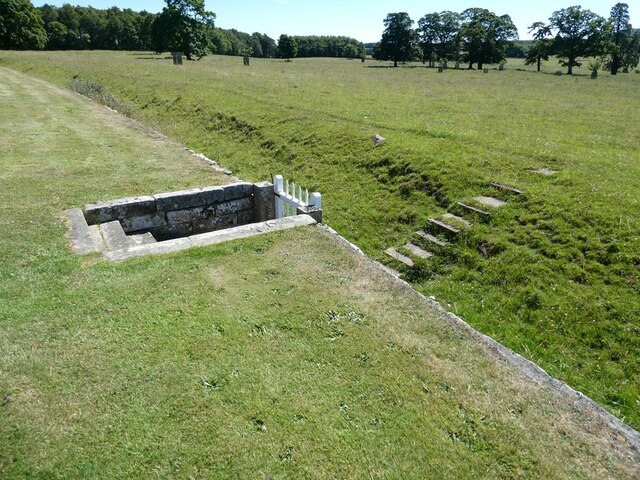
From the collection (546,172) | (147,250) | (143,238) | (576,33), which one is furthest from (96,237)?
(576,33)

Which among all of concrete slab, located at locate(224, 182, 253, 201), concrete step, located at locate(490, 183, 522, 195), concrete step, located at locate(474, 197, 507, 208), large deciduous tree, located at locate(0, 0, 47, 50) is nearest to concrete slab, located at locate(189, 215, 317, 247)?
concrete slab, located at locate(224, 182, 253, 201)

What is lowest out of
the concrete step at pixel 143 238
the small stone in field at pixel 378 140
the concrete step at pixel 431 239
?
the concrete step at pixel 431 239

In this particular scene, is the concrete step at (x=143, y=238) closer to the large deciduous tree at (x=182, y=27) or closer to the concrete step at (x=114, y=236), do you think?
the concrete step at (x=114, y=236)

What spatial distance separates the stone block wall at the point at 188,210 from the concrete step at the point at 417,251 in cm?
325

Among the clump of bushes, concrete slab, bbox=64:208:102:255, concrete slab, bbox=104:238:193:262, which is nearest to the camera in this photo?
concrete slab, bbox=104:238:193:262

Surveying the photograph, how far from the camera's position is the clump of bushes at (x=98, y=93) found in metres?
23.1

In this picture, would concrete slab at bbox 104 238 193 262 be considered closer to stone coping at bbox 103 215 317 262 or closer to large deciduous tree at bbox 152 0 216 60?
stone coping at bbox 103 215 317 262

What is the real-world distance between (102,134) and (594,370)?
55.3 feet

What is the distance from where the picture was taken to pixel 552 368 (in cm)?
616

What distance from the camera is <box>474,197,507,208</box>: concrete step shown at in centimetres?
960

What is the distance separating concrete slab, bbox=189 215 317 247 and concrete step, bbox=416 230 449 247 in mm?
2977

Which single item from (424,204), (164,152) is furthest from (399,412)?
(164,152)

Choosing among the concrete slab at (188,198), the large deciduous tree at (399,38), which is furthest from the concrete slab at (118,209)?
the large deciduous tree at (399,38)

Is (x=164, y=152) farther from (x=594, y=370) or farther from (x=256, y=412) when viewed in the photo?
(x=594, y=370)
